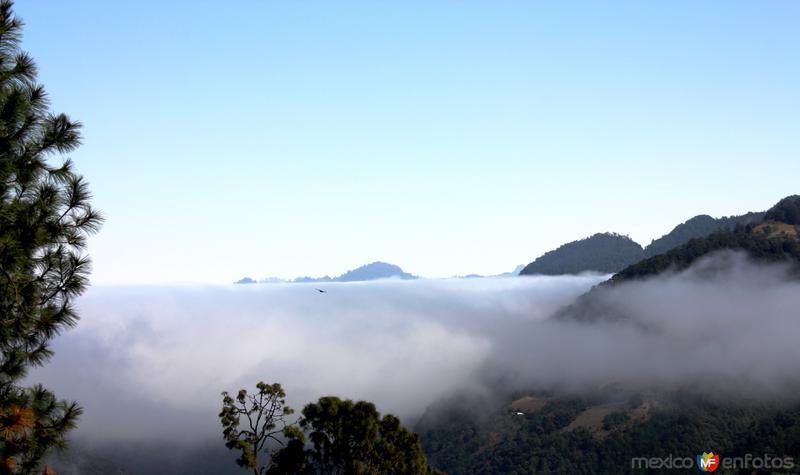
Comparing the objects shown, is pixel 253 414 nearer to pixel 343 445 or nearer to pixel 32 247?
pixel 343 445

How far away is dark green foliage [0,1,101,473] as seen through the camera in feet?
53.3

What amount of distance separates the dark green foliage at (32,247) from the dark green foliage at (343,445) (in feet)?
102

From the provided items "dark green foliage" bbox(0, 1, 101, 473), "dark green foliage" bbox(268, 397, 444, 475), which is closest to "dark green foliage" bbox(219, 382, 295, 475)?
"dark green foliage" bbox(268, 397, 444, 475)

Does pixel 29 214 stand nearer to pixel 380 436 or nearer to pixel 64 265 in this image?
pixel 64 265

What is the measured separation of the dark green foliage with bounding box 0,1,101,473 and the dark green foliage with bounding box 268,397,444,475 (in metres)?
31.1

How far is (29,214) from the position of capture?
1628 cm

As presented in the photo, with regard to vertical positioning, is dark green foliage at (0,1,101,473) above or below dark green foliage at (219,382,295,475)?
above

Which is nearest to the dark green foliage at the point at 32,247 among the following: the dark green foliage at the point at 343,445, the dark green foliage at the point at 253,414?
the dark green foliage at the point at 253,414

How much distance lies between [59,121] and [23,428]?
7.47m

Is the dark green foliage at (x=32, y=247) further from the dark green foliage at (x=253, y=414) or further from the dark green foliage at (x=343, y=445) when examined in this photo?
the dark green foliage at (x=343, y=445)

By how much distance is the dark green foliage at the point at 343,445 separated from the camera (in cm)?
4709

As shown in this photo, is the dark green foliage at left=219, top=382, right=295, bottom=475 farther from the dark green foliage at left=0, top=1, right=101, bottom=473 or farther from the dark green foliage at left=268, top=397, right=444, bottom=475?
the dark green foliage at left=0, top=1, right=101, bottom=473

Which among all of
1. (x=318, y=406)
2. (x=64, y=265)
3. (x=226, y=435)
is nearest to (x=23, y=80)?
(x=64, y=265)

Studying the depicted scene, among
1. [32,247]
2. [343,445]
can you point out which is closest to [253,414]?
[343,445]
